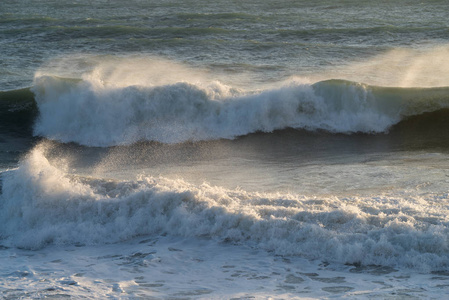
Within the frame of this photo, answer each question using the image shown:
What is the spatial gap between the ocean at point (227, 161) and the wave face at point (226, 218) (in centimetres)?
2

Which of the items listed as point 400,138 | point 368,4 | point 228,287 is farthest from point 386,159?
point 368,4

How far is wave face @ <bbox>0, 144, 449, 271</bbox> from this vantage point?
675 centimetres

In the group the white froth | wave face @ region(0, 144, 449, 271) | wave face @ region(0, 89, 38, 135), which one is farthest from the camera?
wave face @ region(0, 89, 38, 135)

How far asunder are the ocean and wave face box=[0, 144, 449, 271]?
2 centimetres

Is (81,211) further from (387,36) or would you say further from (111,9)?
(111,9)

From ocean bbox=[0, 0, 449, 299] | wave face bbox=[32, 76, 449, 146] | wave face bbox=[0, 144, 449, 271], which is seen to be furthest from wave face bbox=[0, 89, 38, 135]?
wave face bbox=[0, 144, 449, 271]

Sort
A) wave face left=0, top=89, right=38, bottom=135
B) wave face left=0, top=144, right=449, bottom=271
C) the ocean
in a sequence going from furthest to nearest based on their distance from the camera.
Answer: wave face left=0, top=89, right=38, bottom=135 → wave face left=0, top=144, right=449, bottom=271 → the ocean

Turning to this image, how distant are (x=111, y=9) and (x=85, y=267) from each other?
27914 millimetres

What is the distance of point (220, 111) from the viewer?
13.7 metres

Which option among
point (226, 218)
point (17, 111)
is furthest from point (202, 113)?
point (226, 218)

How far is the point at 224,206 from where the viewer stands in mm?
7832

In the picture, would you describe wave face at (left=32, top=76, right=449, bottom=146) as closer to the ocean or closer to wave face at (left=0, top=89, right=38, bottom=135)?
the ocean

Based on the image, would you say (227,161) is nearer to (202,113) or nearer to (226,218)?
(202,113)

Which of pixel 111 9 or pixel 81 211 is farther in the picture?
pixel 111 9
